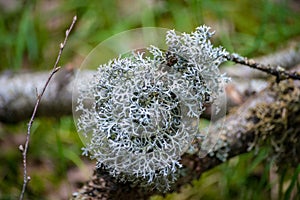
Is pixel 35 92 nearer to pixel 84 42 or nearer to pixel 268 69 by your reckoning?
pixel 84 42

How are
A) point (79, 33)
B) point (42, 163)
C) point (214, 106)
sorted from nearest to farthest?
point (214, 106) → point (42, 163) → point (79, 33)

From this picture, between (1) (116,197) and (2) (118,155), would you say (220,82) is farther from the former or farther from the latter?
(1) (116,197)

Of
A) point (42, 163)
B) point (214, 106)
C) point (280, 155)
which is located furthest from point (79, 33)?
point (214, 106)

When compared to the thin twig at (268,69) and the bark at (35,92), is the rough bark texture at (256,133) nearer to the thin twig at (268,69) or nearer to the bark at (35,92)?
the thin twig at (268,69)

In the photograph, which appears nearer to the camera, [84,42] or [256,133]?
[256,133]

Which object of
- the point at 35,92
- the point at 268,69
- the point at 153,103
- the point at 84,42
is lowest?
the point at 153,103

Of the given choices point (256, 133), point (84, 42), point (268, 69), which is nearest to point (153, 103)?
point (268, 69)
